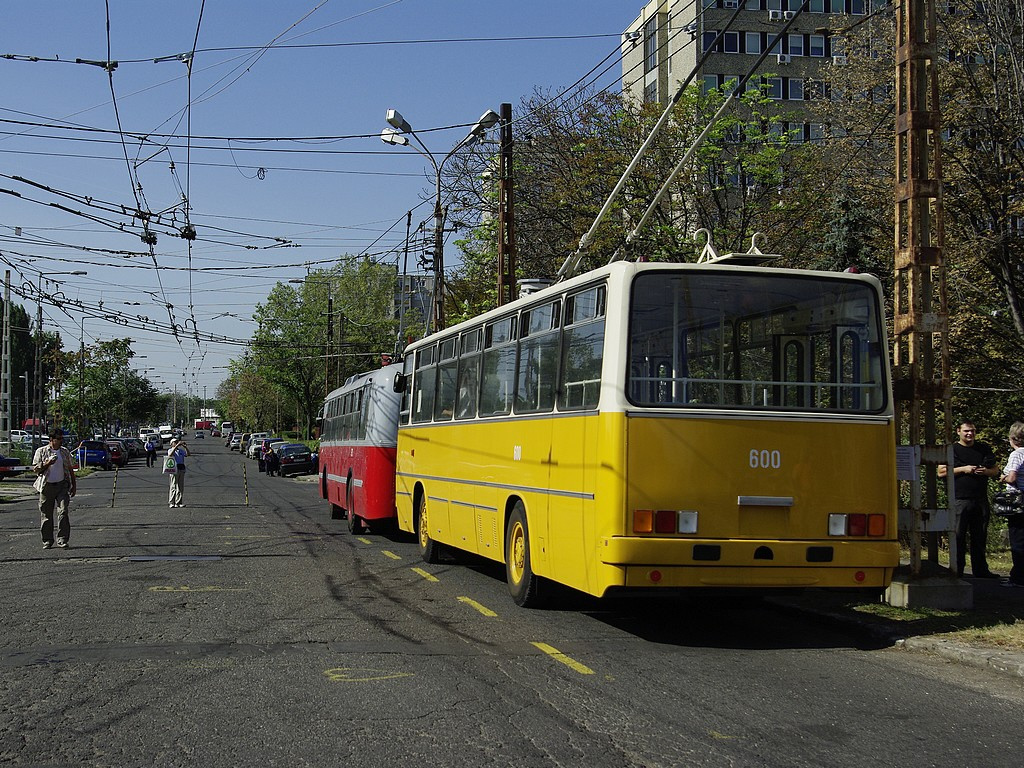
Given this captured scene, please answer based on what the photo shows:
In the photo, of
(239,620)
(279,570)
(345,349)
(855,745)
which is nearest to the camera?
(855,745)

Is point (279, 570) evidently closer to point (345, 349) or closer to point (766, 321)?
point (766, 321)

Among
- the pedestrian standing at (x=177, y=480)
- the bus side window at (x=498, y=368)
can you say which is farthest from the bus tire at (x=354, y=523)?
the pedestrian standing at (x=177, y=480)

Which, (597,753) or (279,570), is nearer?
(597,753)

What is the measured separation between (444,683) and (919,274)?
6.23m

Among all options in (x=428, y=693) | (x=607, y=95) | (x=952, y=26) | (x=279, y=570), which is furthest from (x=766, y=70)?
(x=428, y=693)

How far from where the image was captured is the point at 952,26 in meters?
26.5

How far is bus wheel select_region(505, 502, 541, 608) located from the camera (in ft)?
37.8

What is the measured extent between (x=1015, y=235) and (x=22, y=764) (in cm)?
2527

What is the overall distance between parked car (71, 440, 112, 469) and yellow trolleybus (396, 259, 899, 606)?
5805cm

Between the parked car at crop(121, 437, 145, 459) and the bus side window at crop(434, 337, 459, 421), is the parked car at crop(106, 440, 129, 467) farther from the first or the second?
the bus side window at crop(434, 337, 459, 421)

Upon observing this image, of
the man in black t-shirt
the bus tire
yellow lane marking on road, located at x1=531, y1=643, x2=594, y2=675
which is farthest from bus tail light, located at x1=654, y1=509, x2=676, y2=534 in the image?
the bus tire

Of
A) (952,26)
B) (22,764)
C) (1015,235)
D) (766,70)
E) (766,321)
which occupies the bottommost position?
(22,764)

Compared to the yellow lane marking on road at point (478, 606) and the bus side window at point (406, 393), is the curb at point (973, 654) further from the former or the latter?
the bus side window at point (406, 393)

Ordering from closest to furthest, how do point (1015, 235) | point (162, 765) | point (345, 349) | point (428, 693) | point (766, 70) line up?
point (162, 765)
point (428, 693)
point (1015, 235)
point (766, 70)
point (345, 349)
